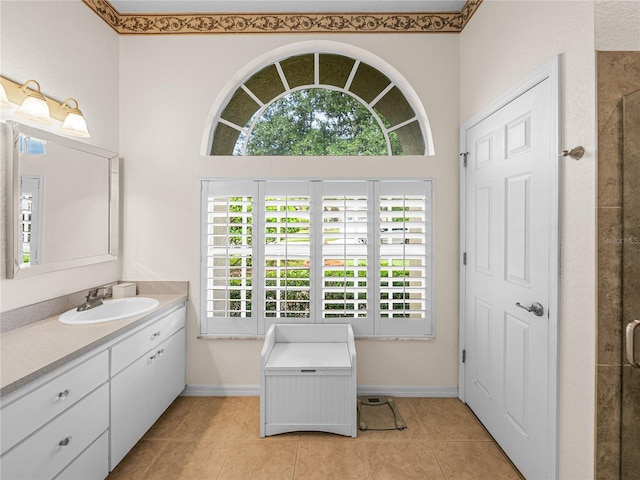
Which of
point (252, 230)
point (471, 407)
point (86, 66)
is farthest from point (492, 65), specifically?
point (86, 66)

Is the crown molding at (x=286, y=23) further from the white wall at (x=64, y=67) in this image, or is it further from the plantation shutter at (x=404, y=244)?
the plantation shutter at (x=404, y=244)

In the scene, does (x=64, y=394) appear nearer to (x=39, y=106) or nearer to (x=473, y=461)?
(x=39, y=106)

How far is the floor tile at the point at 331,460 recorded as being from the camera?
1.73 m

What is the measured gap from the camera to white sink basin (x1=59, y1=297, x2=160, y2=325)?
1.96m

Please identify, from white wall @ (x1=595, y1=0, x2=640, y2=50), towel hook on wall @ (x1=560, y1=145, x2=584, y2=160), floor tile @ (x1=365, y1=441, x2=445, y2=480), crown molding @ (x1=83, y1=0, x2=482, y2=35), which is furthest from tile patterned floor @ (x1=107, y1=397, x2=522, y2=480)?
crown molding @ (x1=83, y1=0, x2=482, y2=35)

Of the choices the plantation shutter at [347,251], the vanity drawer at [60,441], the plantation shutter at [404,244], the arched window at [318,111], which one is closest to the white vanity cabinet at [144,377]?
the vanity drawer at [60,441]

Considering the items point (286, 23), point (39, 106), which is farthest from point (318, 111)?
point (39, 106)

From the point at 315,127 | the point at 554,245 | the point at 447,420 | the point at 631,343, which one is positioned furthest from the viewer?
the point at 315,127

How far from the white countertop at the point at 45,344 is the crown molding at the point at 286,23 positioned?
217 centimetres

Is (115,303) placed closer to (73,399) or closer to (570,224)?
(73,399)

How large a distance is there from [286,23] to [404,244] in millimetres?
1925

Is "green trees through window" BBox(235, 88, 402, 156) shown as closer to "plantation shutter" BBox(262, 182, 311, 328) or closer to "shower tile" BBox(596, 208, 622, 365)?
"plantation shutter" BBox(262, 182, 311, 328)

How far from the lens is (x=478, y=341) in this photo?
7.21 feet

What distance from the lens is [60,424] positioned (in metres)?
1.34
